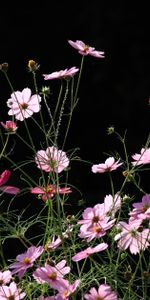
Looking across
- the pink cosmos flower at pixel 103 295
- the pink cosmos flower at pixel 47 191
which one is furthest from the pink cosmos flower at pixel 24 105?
the pink cosmos flower at pixel 103 295

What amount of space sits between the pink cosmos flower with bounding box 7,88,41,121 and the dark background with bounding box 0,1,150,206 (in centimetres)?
144

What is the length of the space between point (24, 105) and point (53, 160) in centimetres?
12

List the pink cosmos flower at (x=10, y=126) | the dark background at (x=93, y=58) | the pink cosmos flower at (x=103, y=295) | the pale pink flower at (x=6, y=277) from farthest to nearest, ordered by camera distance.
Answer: the dark background at (x=93, y=58)
the pink cosmos flower at (x=10, y=126)
the pale pink flower at (x=6, y=277)
the pink cosmos flower at (x=103, y=295)

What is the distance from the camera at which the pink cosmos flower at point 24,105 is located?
153cm

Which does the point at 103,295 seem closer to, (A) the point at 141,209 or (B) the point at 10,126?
(A) the point at 141,209

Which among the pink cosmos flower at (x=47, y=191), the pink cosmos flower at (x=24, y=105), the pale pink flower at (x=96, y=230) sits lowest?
the pale pink flower at (x=96, y=230)

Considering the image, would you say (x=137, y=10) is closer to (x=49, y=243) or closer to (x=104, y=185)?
(x=104, y=185)

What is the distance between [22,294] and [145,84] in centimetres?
184

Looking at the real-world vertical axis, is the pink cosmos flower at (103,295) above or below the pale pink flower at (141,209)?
below

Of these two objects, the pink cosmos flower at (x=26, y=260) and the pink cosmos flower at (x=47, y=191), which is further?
the pink cosmos flower at (x=47, y=191)

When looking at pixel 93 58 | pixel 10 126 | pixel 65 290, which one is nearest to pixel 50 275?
pixel 65 290

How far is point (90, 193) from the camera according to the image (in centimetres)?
285

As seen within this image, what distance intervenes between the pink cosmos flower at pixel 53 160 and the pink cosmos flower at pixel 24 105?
7cm

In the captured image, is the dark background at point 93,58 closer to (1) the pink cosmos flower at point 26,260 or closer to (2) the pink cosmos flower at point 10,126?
(2) the pink cosmos flower at point 10,126
